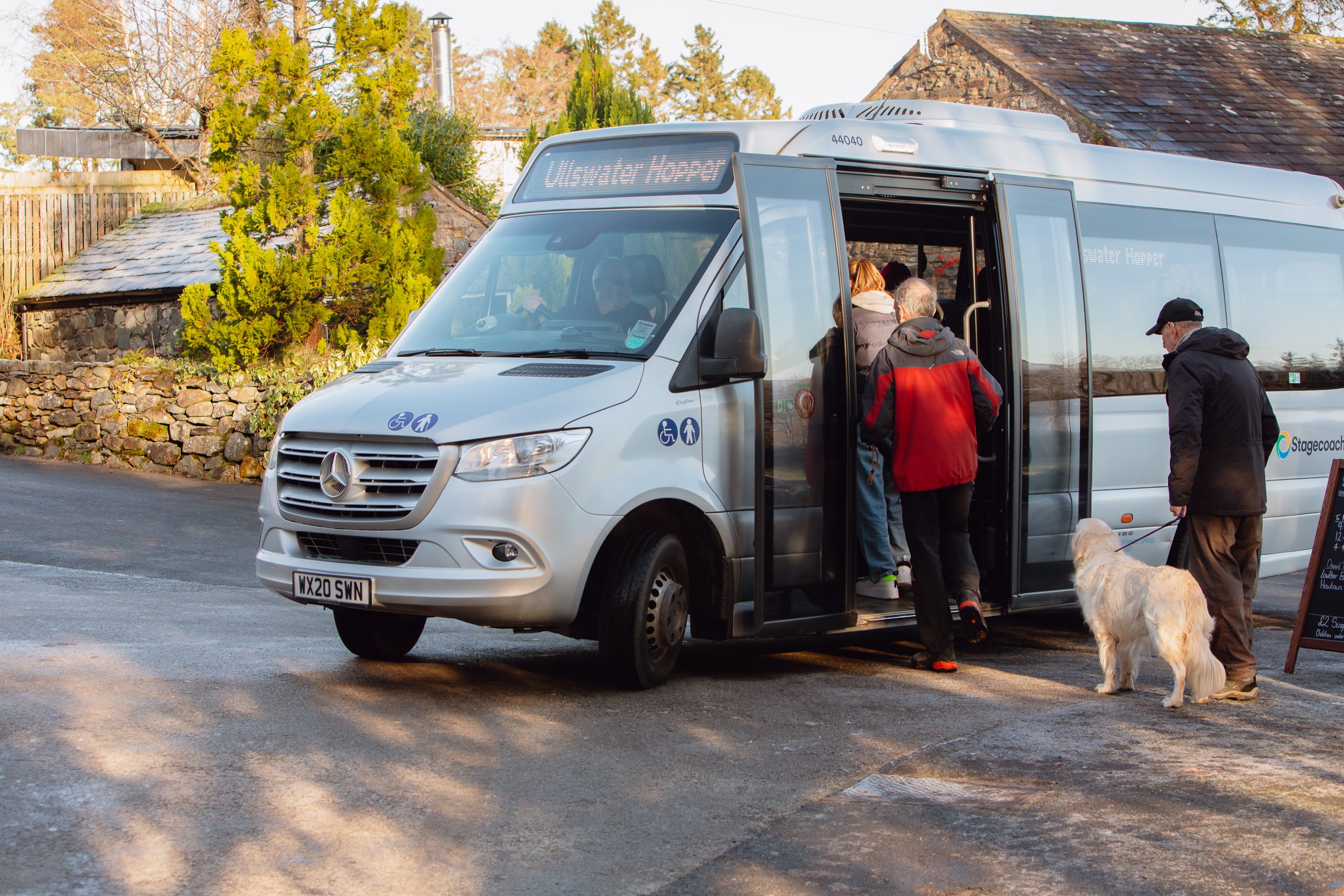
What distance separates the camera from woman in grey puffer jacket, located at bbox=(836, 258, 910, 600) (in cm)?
830

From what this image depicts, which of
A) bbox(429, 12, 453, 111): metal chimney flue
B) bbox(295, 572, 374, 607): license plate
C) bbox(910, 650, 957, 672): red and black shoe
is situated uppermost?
bbox(429, 12, 453, 111): metal chimney flue

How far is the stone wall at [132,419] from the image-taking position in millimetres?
17766

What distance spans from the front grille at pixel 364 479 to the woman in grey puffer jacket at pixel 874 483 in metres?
2.78

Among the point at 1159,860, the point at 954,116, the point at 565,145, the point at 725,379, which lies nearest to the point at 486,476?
the point at 725,379

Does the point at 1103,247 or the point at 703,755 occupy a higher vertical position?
the point at 1103,247

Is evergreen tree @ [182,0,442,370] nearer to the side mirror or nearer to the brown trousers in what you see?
the side mirror

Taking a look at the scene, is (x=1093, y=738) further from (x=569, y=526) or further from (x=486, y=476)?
(x=486, y=476)

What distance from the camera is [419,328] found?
25.3ft

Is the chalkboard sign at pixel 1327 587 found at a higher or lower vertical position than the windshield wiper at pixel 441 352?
lower

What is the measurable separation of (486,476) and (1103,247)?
5008 mm

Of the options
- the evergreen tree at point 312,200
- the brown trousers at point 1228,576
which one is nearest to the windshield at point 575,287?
the brown trousers at point 1228,576

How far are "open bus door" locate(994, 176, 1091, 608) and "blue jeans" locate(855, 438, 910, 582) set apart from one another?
77cm

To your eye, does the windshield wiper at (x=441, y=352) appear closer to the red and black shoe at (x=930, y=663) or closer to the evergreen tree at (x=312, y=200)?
the red and black shoe at (x=930, y=663)

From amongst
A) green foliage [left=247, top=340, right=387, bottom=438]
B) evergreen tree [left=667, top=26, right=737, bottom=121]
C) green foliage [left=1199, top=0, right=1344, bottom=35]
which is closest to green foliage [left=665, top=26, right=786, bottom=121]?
evergreen tree [left=667, top=26, right=737, bottom=121]
